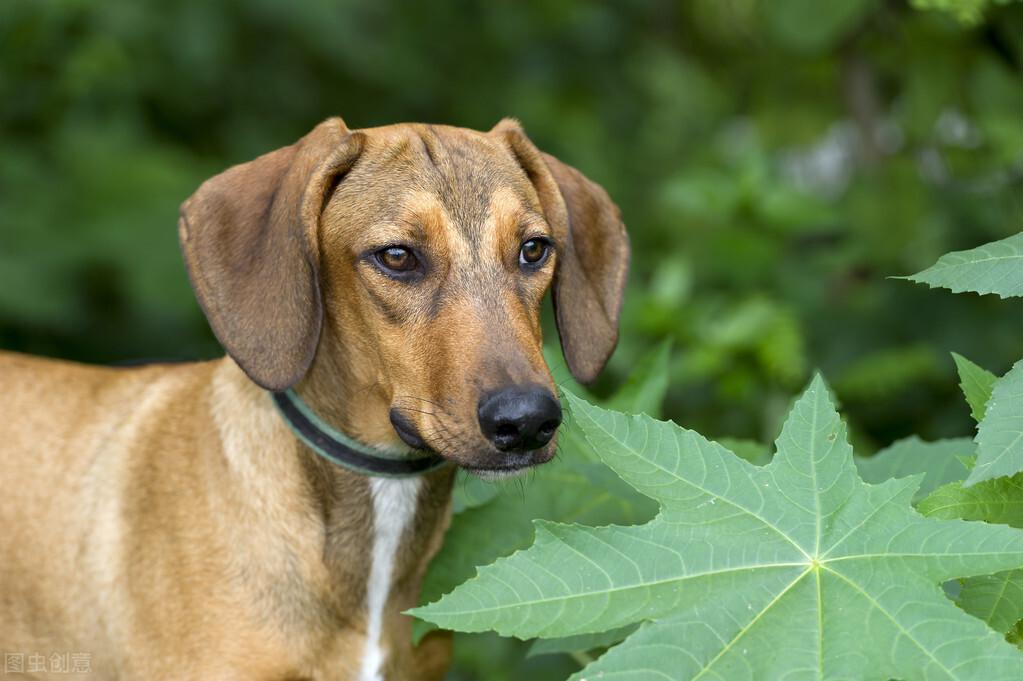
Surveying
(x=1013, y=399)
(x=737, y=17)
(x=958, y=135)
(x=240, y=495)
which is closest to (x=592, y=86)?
(x=737, y=17)

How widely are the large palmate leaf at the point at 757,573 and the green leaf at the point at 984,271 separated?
289mm

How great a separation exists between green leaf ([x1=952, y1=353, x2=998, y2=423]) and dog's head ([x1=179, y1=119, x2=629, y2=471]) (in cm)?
90

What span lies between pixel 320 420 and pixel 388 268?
19.0 inches

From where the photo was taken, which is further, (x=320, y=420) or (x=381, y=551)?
(x=381, y=551)

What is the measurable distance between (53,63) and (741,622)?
576cm

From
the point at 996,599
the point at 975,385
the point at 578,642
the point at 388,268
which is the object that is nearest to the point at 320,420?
the point at 388,268

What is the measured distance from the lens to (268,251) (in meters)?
3.24

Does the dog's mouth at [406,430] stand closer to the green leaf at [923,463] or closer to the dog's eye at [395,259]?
the dog's eye at [395,259]

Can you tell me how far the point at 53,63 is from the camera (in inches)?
266

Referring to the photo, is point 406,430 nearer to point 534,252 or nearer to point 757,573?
point 534,252

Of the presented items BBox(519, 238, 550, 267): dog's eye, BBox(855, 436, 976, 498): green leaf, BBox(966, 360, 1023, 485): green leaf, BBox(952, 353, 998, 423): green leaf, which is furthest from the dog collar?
BBox(966, 360, 1023, 485): green leaf

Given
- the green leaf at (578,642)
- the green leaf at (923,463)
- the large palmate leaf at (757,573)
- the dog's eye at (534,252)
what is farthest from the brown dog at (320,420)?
the green leaf at (923,463)

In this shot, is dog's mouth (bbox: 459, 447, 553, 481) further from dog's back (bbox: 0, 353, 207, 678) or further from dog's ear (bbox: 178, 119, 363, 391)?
dog's back (bbox: 0, 353, 207, 678)

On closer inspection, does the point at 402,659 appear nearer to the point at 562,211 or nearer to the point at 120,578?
the point at 120,578
